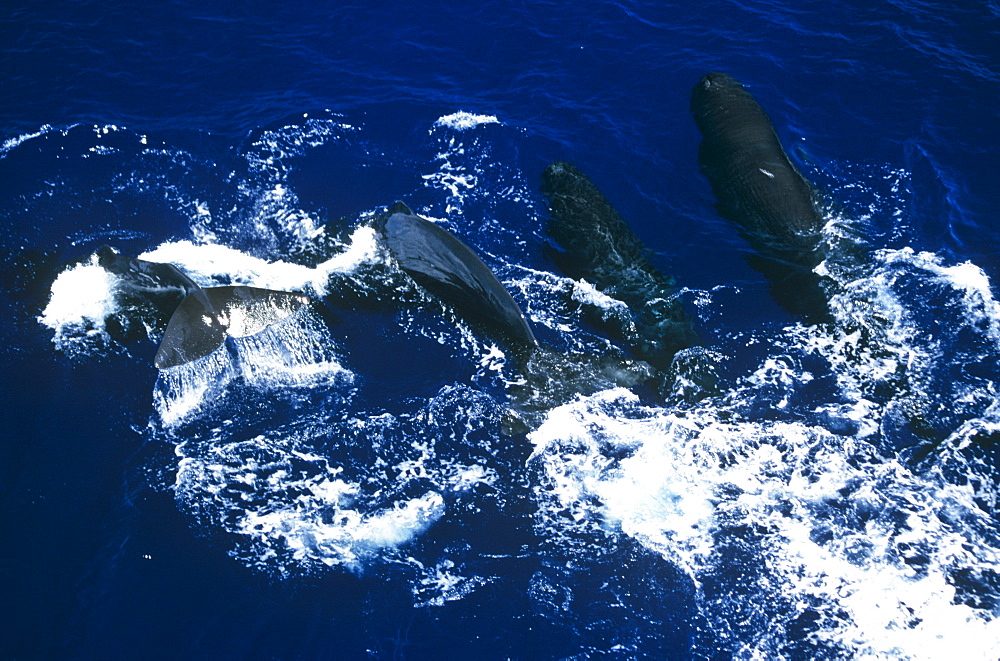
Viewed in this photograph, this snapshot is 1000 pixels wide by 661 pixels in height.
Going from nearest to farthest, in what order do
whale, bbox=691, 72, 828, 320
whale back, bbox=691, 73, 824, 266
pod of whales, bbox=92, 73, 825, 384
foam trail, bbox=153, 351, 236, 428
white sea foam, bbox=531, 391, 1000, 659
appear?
white sea foam, bbox=531, 391, 1000, 659, foam trail, bbox=153, 351, 236, 428, pod of whales, bbox=92, 73, 825, 384, whale, bbox=691, 72, 828, 320, whale back, bbox=691, 73, 824, 266

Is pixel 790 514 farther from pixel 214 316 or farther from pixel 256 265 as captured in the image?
pixel 256 265

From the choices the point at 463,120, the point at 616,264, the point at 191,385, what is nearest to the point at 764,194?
the point at 616,264

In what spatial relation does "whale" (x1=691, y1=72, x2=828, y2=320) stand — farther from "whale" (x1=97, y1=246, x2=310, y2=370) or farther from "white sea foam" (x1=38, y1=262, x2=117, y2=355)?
"white sea foam" (x1=38, y1=262, x2=117, y2=355)

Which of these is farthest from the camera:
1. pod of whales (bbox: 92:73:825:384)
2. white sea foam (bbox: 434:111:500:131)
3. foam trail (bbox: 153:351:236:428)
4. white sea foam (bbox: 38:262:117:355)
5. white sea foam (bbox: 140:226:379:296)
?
white sea foam (bbox: 434:111:500:131)

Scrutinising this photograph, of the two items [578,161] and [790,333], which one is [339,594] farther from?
[578,161]

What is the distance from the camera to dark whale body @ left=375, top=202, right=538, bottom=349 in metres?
11.6

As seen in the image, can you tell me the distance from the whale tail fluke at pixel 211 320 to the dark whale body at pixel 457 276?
2.30 m

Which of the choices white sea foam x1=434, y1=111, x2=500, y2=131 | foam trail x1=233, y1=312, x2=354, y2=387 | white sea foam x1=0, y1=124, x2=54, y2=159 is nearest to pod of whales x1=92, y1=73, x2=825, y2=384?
foam trail x1=233, y1=312, x2=354, y2=387

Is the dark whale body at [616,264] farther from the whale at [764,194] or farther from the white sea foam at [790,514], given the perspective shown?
the whale at [764,194]

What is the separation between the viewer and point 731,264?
46.2 feet

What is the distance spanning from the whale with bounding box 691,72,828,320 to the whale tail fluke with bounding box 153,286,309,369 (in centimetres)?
892

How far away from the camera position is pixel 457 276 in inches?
461

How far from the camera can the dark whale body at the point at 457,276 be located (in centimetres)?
1164

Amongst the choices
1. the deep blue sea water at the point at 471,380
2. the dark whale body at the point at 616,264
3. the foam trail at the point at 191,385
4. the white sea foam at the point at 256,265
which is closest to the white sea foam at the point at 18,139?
the deep blue sea water at the point at 471,380
